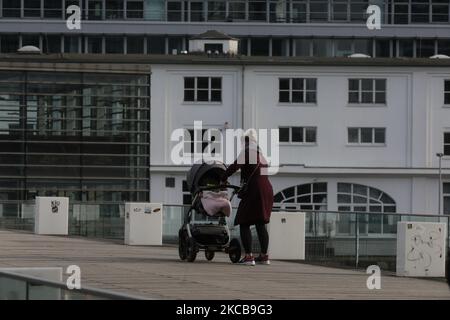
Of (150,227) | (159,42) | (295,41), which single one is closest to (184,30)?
(159,42)

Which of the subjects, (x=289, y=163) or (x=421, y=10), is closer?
(x=289, y=163)

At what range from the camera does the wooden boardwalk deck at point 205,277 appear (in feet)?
47.1

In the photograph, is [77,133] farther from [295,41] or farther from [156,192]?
[295,41]

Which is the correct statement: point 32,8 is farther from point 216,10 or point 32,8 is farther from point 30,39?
point 216,10

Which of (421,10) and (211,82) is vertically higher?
(421,10)

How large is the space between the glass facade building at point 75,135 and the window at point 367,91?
13.5 metres

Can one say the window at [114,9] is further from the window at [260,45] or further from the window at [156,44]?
the window at [260,45]

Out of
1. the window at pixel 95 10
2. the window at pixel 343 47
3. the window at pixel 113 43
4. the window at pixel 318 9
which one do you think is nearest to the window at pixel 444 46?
the window at pixel 343 47

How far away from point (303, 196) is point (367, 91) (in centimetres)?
710

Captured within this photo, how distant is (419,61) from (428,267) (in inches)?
2172

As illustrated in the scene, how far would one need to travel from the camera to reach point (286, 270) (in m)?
18.7

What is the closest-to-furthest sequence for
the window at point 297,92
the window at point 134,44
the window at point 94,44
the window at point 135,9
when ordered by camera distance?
the window at point 297,92 → the window at point 94,44 → the window at point 134,44 → the window at point 135,9
